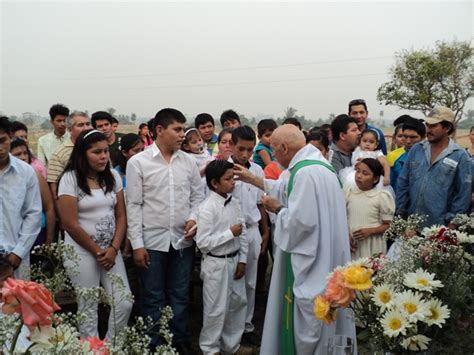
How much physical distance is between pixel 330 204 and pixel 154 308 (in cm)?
180

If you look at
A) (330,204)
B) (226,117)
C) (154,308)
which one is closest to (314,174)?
(330,204)

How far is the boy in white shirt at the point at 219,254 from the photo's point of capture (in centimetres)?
436

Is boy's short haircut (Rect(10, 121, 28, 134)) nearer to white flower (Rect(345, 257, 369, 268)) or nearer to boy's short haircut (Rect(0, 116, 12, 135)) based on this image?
boy's short haircut (Rect(0, 116, 12, 135))

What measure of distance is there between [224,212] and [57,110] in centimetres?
334

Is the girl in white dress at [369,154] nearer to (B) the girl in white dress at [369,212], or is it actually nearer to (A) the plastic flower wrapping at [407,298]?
(B) the girl in white dress at [369,212]

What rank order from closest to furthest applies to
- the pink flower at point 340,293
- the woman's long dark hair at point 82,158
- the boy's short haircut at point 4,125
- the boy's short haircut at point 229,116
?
the pink flower at point 340,293 < the boy's short haircut at point 4,125 < the woman's long dark hair at point 82,158 < the boy's short haircut at point 229,116

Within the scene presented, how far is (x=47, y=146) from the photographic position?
6387 mm

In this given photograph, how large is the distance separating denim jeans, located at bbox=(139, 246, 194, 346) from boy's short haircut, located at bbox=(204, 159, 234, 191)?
659 mm

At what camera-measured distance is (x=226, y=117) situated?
7145mm

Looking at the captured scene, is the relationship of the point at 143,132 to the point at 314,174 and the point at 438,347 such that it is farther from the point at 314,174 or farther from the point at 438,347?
the point at 438,347

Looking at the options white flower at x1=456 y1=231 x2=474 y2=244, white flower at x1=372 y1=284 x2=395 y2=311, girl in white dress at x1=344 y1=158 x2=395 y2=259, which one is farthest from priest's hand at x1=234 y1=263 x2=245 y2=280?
white flower at x1=372 y1=284 x2=395 y2=311

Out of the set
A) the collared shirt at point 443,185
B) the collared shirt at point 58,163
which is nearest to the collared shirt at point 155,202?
the collared shirt at point 58,163

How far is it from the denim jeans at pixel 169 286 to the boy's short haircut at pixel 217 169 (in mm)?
659

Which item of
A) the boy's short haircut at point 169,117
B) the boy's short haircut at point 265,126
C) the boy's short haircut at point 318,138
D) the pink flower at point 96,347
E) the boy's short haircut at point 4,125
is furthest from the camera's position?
the boy's short haircut at point 265,126
